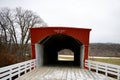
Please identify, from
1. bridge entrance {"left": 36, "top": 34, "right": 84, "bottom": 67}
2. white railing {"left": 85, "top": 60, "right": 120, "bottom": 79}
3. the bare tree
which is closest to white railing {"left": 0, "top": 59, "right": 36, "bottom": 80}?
bridge entrance {"left": 36, "top": 34, "right": 84, "bottom": 67}

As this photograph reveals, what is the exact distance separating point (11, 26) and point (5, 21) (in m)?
1.32

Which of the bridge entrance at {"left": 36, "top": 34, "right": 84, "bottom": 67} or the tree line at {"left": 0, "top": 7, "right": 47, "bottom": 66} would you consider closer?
the bridge entrance at {"left": 36, "top": 34, "right": 84, "bottom": 67}

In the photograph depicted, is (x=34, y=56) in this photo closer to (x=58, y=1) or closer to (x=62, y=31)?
(x=62, y=31)

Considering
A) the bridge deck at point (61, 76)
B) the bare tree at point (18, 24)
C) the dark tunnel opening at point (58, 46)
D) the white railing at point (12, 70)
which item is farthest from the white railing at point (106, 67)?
the bare tree at point (18, 24)

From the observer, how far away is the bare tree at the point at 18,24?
32150 mm

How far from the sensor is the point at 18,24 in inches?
1387

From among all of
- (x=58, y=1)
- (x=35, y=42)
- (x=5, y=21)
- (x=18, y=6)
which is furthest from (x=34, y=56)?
(x=18, y=6)

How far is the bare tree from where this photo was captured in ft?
105

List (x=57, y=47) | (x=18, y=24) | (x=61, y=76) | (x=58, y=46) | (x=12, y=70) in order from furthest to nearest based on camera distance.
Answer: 1. (x=18, y=24)
2. (x=57, y=47)
3. (x=58, y=46)
4. (x=61, y=76)
5. (x=12, y=70)

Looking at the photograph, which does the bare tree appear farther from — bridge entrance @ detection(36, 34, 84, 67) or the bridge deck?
the bridge deck

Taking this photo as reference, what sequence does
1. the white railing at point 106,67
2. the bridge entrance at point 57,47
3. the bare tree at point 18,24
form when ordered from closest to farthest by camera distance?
the white railing at point 106,67 → the bridge entrance at point 57,47 → the bare tree at point 18,24

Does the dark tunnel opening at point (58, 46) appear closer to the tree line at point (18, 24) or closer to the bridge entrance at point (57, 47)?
the bridge entrance at point (57, 47)

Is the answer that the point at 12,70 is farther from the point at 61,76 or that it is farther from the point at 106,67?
the point at 106,67

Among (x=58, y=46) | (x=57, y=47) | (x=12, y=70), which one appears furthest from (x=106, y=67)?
(x=57, y=47)
